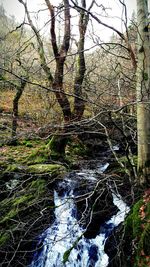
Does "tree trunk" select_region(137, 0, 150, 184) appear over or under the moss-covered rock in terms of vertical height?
over

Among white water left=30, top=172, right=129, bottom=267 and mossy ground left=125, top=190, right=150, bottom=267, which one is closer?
mossy ground left=125, top=190, right=150, bottom=267

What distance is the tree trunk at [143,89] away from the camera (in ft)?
11.8

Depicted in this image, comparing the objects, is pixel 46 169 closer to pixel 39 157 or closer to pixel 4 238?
pixel 39 157

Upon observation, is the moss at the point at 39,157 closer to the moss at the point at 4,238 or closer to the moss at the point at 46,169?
the moss at the point at 46,169

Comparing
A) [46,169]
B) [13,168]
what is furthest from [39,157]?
[46,169]

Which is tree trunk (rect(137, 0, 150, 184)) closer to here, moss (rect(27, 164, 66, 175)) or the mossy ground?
the mossy ground

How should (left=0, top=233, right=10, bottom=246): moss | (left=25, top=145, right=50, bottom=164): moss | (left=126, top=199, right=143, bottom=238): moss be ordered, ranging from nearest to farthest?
(left=126, top=199, right=143, bottom=238): moss, (left=0, top=233, right=10, bottom=246): moss, (left=25, top=145, right=50, bottom=164): moss

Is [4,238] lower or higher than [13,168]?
lower

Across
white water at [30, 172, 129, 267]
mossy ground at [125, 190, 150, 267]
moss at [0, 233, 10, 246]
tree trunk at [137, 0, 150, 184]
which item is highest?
tree trunk at [137, 0, 150, 184]

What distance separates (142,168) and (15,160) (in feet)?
14.8

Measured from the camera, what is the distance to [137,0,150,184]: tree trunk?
11.8ft

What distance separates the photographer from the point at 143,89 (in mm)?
3670

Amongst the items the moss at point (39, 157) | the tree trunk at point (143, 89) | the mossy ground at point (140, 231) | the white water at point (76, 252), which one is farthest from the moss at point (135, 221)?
the moss at point (39, 157)

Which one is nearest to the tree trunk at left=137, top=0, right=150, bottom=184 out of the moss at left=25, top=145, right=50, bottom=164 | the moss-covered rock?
the moss-covered rock
